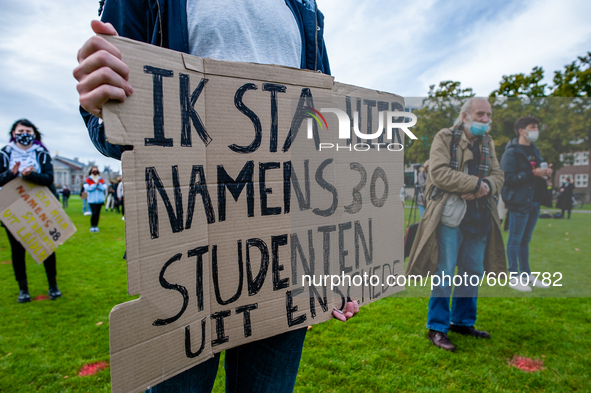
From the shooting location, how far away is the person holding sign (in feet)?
2.51

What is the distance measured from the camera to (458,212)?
312 centimetres

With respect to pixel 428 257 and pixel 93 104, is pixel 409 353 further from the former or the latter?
pixel 93 104

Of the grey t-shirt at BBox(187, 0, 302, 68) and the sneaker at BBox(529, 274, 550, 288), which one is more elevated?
the grey t-shirt at BBox(187, 0, 302, 68)

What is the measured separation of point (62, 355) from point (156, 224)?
10.5ft

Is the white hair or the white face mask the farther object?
the white face mask

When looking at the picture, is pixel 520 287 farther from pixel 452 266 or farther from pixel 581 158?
pixel 581 158

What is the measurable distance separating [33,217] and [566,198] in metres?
6.45

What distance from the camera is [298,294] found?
110cm

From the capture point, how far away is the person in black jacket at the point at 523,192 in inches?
140

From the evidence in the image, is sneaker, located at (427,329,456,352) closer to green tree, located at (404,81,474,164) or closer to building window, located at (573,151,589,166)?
green tree, located at (404,81,474,164)

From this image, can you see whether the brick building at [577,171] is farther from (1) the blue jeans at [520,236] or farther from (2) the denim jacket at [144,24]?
(2) the denim jacket at [144,24]

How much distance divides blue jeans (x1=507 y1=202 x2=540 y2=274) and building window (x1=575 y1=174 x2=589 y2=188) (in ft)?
2.39

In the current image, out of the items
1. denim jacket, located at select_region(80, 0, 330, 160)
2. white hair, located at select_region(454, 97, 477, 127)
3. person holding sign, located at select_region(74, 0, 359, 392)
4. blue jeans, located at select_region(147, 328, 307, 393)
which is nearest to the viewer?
person holding sign, located at select_region(74, 0, 359, 392)

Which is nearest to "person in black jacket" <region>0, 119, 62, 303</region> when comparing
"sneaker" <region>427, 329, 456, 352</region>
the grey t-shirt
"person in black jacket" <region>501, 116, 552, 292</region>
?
the grey t-shirt
